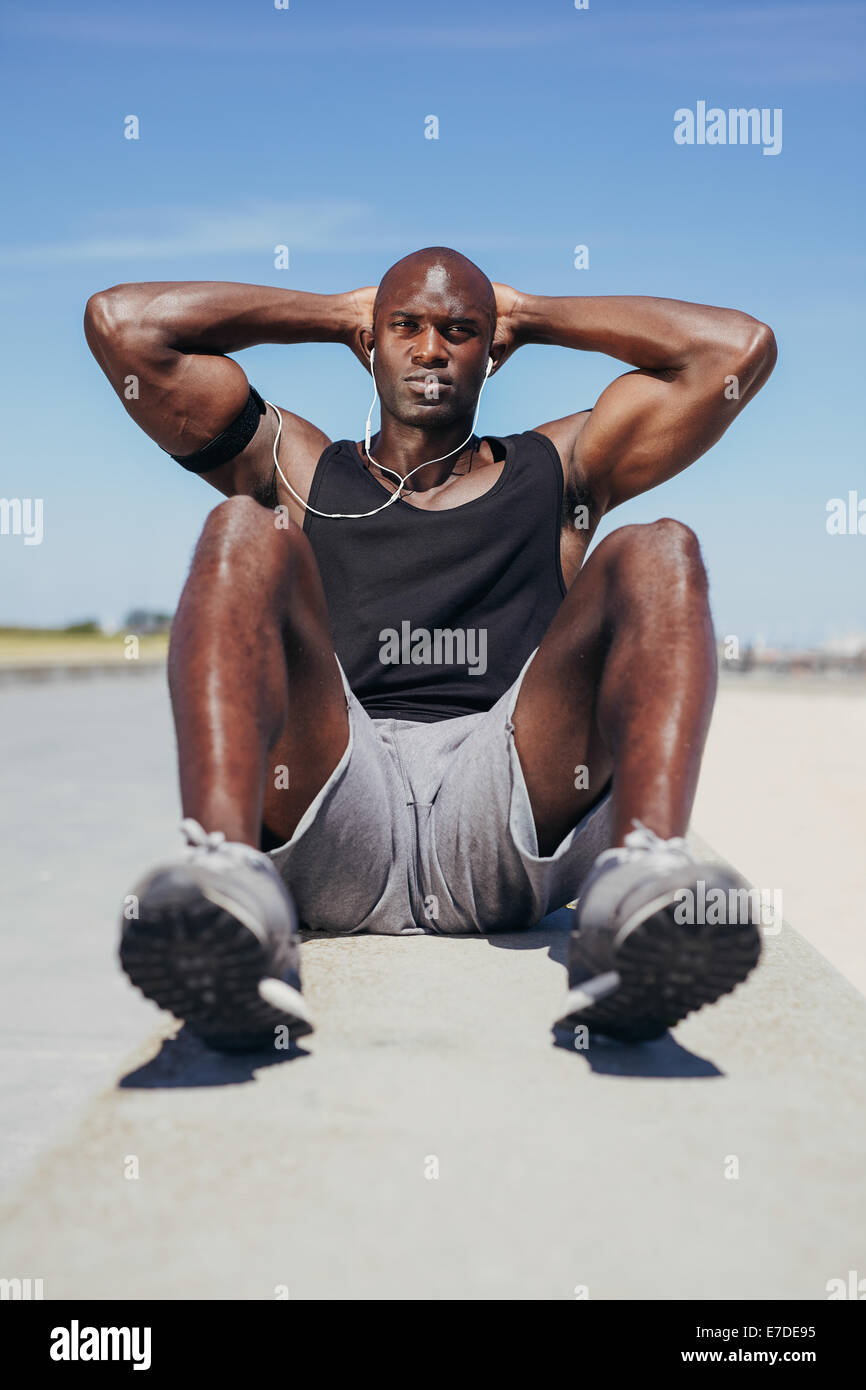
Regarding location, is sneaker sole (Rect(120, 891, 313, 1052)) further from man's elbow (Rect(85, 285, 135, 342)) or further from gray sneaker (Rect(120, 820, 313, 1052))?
man's elbow (Rect(85, 285, 135, 342))

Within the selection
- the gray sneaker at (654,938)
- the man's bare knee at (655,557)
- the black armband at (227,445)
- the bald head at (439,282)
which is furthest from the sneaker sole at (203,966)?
the bald head at (439,282)

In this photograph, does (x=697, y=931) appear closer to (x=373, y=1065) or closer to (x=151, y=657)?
(x=373, y=1065)

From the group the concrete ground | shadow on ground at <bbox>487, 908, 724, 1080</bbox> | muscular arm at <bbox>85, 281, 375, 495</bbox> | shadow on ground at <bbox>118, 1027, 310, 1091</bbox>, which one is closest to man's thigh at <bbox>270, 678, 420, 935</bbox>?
the concrete ground

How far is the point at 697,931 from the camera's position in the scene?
1390 mm

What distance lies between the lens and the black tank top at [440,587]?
7.92ft

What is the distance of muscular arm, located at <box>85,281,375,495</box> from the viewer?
2672 millimetres

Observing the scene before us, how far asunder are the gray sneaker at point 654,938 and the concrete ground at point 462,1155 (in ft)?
0.40

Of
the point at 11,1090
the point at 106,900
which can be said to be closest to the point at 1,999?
the point at 11,1090

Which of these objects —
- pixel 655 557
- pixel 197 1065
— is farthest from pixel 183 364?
pixel 197 1065

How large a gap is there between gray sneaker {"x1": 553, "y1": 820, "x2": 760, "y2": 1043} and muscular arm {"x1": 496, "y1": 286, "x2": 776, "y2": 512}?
137 centimetres

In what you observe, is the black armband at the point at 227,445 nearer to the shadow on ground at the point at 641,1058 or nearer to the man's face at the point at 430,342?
the man's face at the point at 430,342

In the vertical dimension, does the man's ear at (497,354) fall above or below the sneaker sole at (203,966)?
above

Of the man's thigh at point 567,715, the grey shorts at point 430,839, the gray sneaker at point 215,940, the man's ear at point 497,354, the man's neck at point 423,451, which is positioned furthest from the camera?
the man's ear at point 497,354
